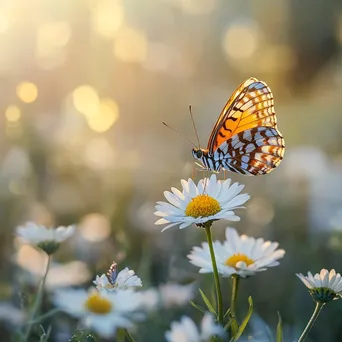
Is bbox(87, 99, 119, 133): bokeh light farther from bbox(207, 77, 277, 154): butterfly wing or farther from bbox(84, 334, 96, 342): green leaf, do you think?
bbox(84, 334, 96, 342): green leaf

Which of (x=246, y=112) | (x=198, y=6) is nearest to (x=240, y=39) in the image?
(x=198, y=6)

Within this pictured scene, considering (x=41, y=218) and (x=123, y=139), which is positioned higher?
(x=123, y=139)

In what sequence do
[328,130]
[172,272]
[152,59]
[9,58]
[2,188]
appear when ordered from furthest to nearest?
[328,130] < [152,59] < [9,58] < [2,188] < [172,272]

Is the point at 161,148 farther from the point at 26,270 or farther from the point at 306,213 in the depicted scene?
the point at 26,270

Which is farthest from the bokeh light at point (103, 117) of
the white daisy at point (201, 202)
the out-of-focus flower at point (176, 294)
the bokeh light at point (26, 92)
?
the white daisy at point (201, 202)

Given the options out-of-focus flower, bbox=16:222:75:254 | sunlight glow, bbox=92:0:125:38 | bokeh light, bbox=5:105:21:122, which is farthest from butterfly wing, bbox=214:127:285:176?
sunlight glow, bbox=92:0:125:38

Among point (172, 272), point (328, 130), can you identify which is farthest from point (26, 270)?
point (328, 130)
